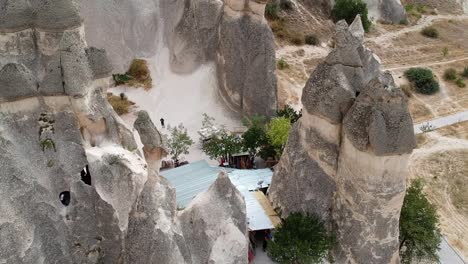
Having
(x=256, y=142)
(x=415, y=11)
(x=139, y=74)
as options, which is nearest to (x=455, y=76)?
(x=415, y=11)

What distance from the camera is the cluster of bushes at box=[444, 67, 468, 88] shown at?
91.3 feet

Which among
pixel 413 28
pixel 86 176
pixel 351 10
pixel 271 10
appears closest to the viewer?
pixel 86 176

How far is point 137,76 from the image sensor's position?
70.2 feet

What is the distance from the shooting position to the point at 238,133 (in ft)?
66.3

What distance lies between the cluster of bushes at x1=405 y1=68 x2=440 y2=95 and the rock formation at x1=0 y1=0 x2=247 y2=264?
20206mm

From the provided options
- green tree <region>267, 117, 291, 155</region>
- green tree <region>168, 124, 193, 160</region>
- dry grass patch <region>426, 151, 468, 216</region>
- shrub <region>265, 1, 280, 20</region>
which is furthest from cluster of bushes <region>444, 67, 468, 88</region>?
green tree <region>168, 124, 193, 160</region>

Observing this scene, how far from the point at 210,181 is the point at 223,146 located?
7.86 feet

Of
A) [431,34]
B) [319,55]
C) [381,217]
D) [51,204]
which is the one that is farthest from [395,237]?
[431,34]

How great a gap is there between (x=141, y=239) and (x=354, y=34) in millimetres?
7321

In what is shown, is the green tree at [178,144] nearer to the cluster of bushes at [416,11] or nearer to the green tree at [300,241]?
the green tree at [300,241]

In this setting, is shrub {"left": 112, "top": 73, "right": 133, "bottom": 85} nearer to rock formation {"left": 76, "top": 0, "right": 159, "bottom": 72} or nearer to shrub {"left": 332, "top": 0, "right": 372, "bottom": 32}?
rock formation {"left": 76, "top": 0, "right": 159, "bottom": 72}

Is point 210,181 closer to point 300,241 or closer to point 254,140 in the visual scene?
point 254,140

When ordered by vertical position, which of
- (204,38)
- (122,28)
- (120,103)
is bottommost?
(120,103)

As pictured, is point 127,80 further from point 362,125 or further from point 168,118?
point 362,125
